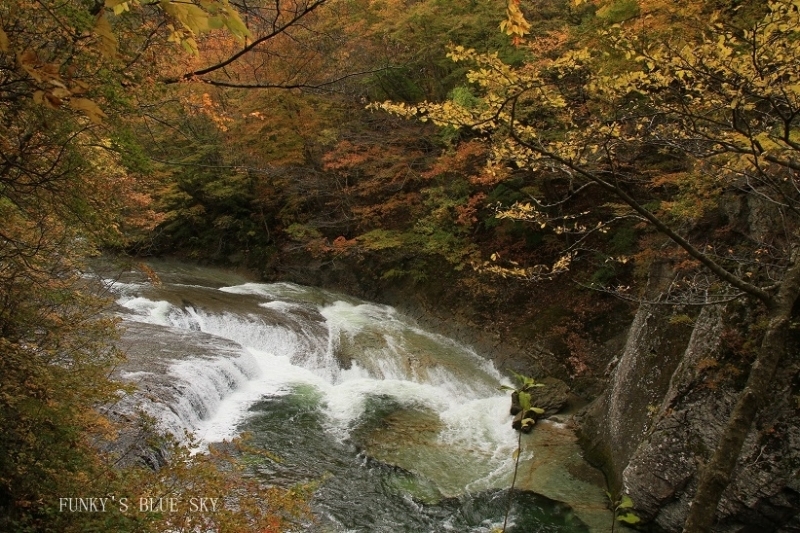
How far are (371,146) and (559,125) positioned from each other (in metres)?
6.35

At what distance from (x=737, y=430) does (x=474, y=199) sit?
961 centimetres

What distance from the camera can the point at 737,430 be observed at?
10.7ft

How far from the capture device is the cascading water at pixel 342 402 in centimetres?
642

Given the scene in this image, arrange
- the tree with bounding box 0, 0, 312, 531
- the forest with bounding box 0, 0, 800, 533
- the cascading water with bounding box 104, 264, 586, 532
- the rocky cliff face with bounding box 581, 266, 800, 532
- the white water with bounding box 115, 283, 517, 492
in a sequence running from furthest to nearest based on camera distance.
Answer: the white water with bounding box 115, 283, 517, 492
the cascading water with bounding box 104, 264, 586, 532
the rocky cliff face with bounding box 581, 266, 800, 532
the forest with bounding box 0, 0, 800, 533
the tree with bounding box 0, 0, 312, 531

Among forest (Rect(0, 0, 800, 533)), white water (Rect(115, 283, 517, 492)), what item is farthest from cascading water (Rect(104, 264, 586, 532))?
forest (Rect(0, 0, 800, 533))

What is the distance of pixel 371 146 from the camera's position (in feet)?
48.9

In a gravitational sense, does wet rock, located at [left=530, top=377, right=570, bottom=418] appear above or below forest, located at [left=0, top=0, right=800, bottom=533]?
below

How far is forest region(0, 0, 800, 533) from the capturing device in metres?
3.04

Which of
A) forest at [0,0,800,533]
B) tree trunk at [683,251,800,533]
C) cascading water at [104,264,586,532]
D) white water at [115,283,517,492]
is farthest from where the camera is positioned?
white water at [115,283,517,492]

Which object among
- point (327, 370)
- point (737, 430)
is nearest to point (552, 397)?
point (327, 370)

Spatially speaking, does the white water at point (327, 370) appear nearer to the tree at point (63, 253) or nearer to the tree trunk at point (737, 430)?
the tree at point (63, 253)

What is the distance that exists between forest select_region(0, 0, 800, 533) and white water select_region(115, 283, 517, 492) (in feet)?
4.51

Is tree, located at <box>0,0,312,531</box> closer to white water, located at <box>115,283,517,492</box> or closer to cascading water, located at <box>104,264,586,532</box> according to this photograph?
cascading water, located at <box>104,264,586,532</box>

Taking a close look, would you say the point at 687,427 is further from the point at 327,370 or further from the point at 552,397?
the point at 327,370
